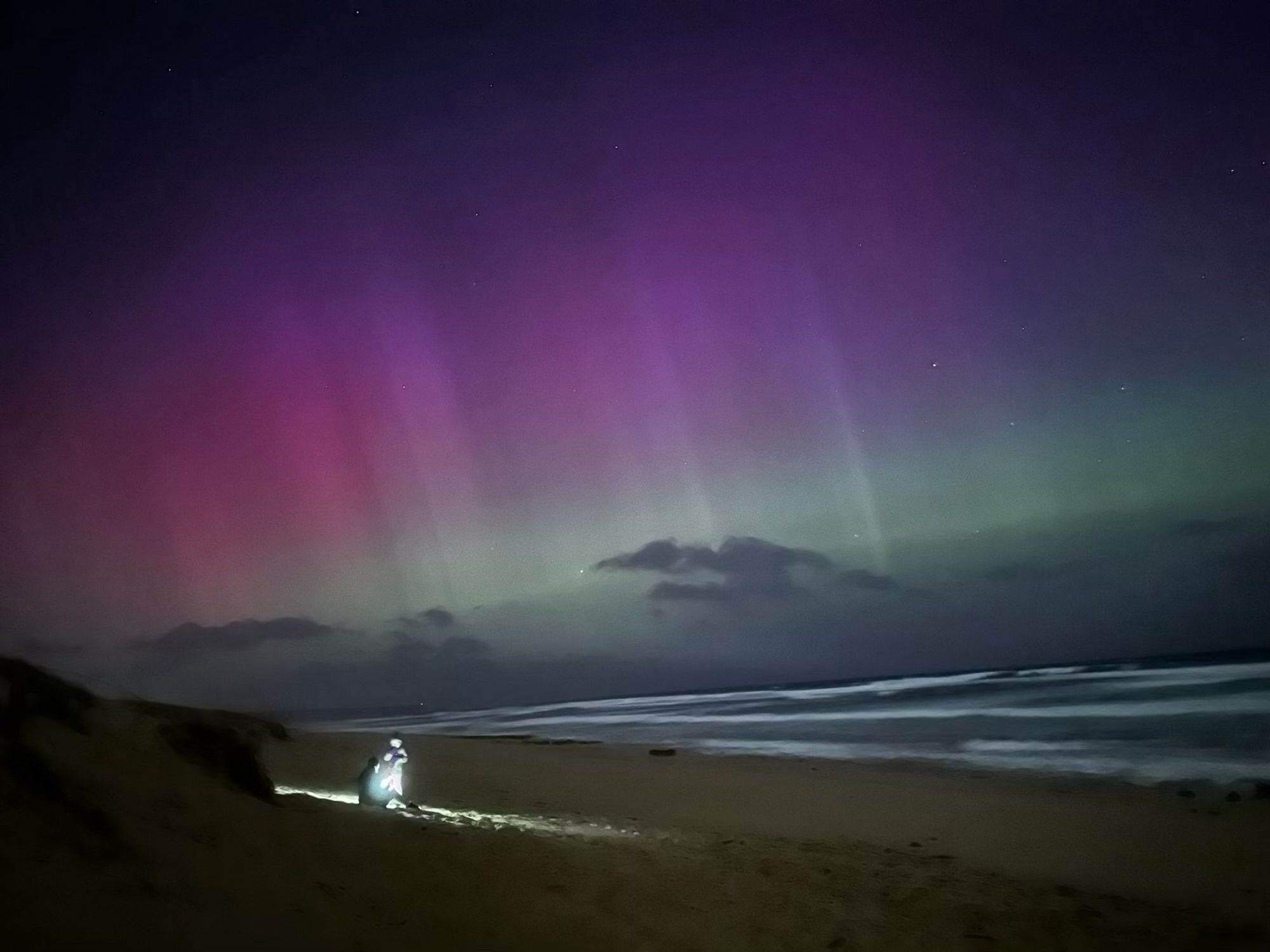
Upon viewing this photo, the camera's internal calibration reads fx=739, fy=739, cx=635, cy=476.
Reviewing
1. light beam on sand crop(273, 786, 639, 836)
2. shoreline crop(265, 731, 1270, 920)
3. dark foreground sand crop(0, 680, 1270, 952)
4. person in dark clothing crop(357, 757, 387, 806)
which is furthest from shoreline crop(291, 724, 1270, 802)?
person in dark clothing crop(357, 757, 387, 806)

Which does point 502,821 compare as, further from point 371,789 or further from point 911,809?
point 911,809

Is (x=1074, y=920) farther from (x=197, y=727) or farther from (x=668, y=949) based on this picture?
(x=197, y=727)

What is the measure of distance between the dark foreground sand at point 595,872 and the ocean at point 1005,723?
6474 mm

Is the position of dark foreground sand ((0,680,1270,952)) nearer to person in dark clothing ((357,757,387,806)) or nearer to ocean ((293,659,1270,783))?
person in dark clothing ((357,757,387,806))

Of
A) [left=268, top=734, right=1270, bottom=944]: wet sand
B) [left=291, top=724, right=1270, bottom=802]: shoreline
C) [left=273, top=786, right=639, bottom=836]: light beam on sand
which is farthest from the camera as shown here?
[left=291, top=724, right=1270, bottom=802]: shoreline

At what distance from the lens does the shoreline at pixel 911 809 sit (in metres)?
8.82

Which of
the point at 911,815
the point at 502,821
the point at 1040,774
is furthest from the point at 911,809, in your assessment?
the point at 502,821

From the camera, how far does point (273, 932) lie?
16.1ft

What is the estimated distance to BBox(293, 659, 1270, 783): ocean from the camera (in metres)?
18.4

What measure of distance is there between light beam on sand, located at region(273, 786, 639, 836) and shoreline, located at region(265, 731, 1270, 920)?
19.0 inches

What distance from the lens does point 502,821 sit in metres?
11.2

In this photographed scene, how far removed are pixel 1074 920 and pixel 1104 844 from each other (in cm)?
394

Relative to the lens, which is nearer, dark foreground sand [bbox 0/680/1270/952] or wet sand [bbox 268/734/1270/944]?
dark foreground sand [bbox 0/680/1270/952]

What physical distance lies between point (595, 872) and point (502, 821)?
3.55 m
